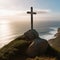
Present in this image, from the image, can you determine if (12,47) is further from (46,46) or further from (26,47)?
(46,46)

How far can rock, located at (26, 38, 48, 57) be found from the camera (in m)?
14.7

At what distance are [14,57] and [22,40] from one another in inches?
84.0

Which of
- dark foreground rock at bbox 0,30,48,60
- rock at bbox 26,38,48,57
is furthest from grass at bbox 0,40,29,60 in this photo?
rock at bbox 26,38,48,57

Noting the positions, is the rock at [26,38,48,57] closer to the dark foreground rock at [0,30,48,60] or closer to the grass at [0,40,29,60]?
the dark foreground rock at [0,30,48,60]

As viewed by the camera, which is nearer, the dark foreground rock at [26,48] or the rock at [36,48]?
the dark foreground rock at [26,48]

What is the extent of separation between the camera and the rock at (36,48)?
14727 millimetres

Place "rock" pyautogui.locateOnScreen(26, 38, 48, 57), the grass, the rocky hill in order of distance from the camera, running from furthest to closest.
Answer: "rock" pyautogui.locateOnScreen(26, 38, 48, 57), the rocky hill, the grass

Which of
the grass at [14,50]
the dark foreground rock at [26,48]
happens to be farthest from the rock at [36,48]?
the grass at [14,50]

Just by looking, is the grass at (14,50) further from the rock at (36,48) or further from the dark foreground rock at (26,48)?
the rock at (36,48)

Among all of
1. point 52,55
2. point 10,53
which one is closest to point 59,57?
point 52,55

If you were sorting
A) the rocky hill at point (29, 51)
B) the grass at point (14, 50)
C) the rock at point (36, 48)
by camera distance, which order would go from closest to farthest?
the grass at point (14, 50), the rocky hill at point (29, 51), the rock at point (36, 48)

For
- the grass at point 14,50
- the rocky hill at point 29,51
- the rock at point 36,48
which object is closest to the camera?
the grass at point 14,50

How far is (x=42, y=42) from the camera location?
48.8 ft

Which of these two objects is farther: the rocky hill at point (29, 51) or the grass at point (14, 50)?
the rocky hill at point (29, 51)
